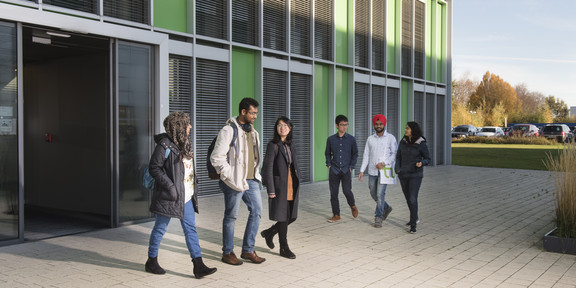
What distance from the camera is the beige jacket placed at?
6.07 metres

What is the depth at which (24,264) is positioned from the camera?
6395mm


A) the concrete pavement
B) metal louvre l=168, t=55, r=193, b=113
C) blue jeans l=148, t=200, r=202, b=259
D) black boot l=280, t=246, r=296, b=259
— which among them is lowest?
the concrete pavement

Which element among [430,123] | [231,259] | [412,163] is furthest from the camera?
[430,123]

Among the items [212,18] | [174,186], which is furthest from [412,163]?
[212,18]

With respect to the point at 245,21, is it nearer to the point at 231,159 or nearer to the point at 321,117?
the point at 321,117

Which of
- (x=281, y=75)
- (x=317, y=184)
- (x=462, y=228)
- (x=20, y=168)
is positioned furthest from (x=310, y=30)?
(x=20, y=168)

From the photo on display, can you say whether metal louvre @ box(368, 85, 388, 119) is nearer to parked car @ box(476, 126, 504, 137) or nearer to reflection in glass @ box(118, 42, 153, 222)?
reflection in glass @ box(118, 42, 153, 222)

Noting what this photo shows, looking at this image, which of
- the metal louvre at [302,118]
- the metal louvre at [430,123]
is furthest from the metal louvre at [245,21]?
the metal louvre at [430,123]

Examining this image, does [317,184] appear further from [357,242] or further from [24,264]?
[24,264]

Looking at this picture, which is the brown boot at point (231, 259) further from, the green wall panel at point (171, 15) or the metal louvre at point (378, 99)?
the metal louvre at point (378, 99)

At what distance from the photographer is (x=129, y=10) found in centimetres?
1041

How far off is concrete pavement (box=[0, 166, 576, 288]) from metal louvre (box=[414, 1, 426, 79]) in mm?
11884

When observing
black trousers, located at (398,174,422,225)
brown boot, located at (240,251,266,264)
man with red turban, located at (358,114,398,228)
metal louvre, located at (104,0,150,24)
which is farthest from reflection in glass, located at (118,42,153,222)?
black trousers, located at (398,174,422,225)

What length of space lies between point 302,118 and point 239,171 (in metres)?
9.64
